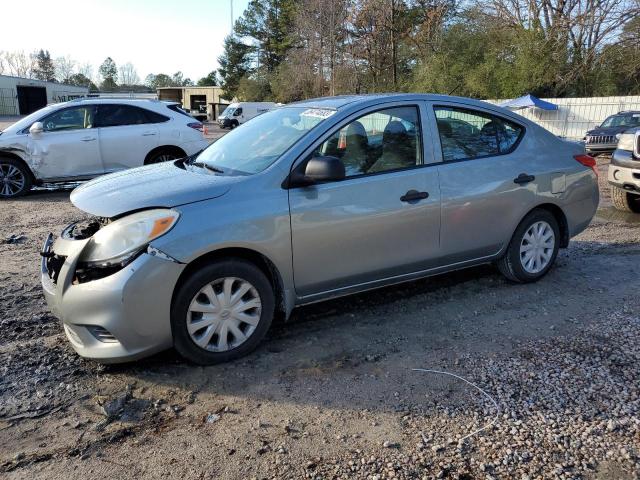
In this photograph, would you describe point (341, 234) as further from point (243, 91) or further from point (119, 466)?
point (243, 91)

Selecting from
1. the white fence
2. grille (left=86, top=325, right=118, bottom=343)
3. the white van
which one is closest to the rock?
grille (left=86, top=325, right=118, bottom=343)

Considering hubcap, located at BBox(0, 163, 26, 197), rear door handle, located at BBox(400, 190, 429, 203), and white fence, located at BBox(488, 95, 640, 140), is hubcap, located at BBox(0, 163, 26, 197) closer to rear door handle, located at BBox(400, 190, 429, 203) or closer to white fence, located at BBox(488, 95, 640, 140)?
rear door handle, located at BBox(400, 190, 429, 203)

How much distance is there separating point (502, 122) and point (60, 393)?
4.09 m

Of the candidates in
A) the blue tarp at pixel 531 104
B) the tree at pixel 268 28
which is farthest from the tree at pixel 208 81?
the blue tarp at pixel 531 104

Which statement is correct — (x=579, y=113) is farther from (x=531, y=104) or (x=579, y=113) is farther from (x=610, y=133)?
(x=610, y=133)

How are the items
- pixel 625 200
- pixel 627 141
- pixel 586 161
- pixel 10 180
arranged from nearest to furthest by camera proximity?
pixel 586 161
pixel 627 141
pixel 625 200
pixel 10 180

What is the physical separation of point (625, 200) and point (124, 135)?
8.58 metres

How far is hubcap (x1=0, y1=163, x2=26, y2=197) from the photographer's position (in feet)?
31.8

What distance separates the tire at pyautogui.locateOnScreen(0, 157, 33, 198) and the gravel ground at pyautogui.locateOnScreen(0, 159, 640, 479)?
5886 mm

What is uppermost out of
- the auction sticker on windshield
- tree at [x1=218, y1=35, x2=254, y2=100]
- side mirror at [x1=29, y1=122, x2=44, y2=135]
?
tree at [x1=218, y1=35, x2=254, y2=100]

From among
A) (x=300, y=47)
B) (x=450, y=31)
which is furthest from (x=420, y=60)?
(x=300, y=47)

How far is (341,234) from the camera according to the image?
12.8 feet

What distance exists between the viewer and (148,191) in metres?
3.62

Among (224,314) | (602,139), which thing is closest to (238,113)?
(602,139)
